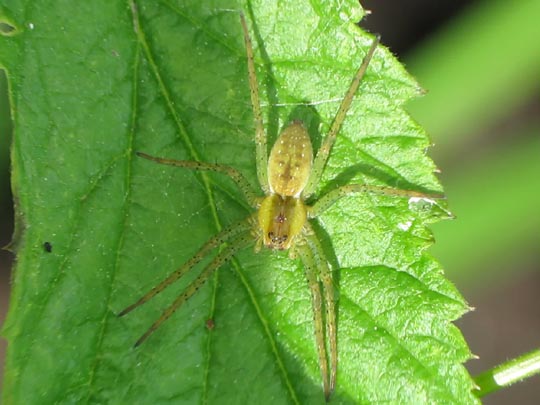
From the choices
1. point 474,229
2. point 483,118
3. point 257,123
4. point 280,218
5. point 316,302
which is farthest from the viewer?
point 483,118

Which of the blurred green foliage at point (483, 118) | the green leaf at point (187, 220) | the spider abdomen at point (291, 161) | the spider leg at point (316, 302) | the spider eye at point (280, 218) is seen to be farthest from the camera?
the blurred green foliage at point (483, 118)

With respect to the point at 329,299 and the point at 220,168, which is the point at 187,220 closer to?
the point at 220,168

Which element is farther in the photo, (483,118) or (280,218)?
(483,118)

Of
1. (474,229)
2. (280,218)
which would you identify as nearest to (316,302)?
(280,218)

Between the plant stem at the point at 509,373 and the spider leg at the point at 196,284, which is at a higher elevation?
the spider leg at the point at 196,284

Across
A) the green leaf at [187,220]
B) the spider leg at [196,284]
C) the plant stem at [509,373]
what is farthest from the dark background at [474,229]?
the spider leg at [196,284]

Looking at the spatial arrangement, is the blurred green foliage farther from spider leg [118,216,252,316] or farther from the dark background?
spider leg [118,216,252,316]

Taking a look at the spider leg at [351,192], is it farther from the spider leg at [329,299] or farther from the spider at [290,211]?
the spider leg at [329,299]
